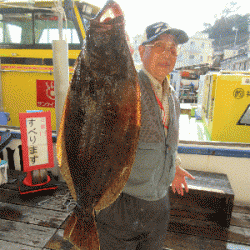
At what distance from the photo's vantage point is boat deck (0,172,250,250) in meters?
2.39

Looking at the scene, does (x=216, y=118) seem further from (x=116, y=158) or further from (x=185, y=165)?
(x=116, y=158)

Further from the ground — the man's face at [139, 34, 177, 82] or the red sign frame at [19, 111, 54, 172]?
the man's face at [139, 34, 177, 82]

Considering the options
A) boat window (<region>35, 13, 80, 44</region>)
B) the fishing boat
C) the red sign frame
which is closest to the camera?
the fishing boat

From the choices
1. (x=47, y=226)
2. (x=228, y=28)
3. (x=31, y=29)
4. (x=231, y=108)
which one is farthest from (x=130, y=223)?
(x=228, y=28)

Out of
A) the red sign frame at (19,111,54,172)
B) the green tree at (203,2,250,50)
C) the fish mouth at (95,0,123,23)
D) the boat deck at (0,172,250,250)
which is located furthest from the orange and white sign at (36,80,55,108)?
the green tree at (203,2,250,50)

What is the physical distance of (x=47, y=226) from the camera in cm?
262

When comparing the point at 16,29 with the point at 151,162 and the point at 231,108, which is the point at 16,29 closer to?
the point at 231,108

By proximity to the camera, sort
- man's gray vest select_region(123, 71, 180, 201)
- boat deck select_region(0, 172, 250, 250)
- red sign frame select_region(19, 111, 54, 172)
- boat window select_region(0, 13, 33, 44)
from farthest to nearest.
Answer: boat window select_region(0, 13, 33, 44) → red sign frame select_region(19, 111, 54, 172) → boat deck select_region(0, 172, 250, 250) → man's gray vest select_region(123, 71, 180, 201)

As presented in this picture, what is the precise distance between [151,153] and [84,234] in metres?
0.59

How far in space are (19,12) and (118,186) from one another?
5.31 metres

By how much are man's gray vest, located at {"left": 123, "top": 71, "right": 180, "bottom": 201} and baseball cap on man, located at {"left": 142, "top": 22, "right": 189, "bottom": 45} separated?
235mm

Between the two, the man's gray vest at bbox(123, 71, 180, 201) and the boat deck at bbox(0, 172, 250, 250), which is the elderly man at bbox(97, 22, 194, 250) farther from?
the boat deck at bbox(0, 172, 250, 250)

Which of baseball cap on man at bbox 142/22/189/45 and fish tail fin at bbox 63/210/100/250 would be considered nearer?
fish tail fin at bbox 63/210/100/250

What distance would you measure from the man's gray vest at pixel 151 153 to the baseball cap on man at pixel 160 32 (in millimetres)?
235
